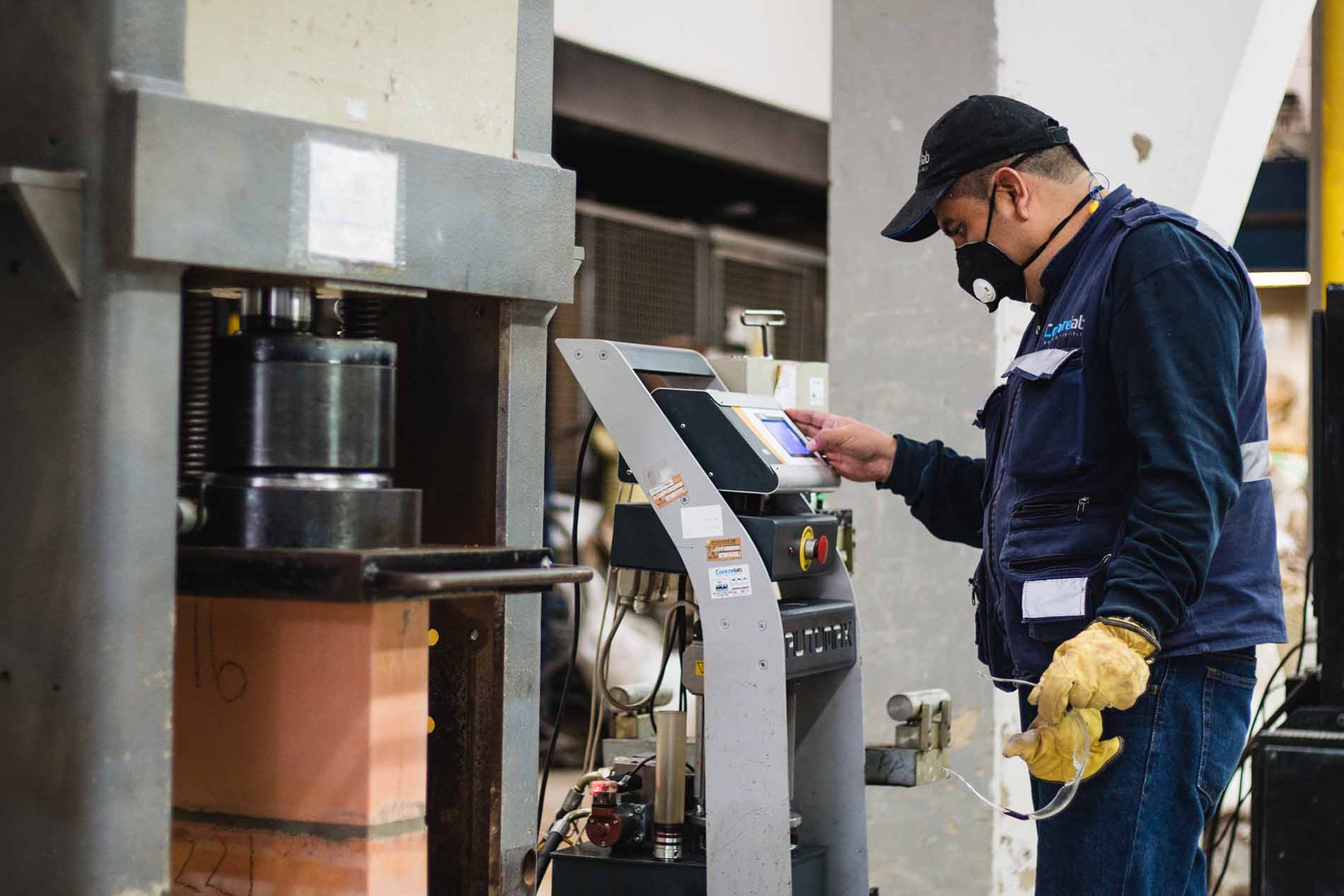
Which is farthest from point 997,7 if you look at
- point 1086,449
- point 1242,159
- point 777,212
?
point 777,212

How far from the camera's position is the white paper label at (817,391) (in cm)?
324

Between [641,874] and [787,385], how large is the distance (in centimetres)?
111

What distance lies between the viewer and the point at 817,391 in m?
3.26

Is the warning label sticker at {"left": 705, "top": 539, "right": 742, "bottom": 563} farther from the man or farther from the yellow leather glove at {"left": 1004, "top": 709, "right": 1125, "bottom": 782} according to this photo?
the yellow leather glove at {"left": 1004, "top": 709, "right": 1125, "bottom": 782}

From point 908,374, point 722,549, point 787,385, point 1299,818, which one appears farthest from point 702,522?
point 908,374

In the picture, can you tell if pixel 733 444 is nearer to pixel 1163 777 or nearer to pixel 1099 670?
pixel 1099 670

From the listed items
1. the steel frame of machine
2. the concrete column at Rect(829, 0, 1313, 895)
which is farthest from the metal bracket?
the concrete column at Rect(829, 0, 1313, 895)

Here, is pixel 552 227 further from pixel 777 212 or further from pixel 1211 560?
pixel 777 212

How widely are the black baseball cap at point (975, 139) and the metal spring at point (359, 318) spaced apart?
2.96ft

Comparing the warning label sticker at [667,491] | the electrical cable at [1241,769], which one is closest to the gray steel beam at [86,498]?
the warning label sticker at [667,491]

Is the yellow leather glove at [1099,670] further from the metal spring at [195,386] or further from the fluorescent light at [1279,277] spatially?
the fluorescent light at [1279,277]

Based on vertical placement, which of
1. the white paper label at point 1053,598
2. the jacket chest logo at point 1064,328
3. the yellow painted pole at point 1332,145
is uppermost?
the yellow painted pole at point 1332,145

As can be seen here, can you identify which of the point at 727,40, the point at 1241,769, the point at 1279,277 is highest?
the point at 727,40

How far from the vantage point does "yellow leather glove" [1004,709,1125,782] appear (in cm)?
206
